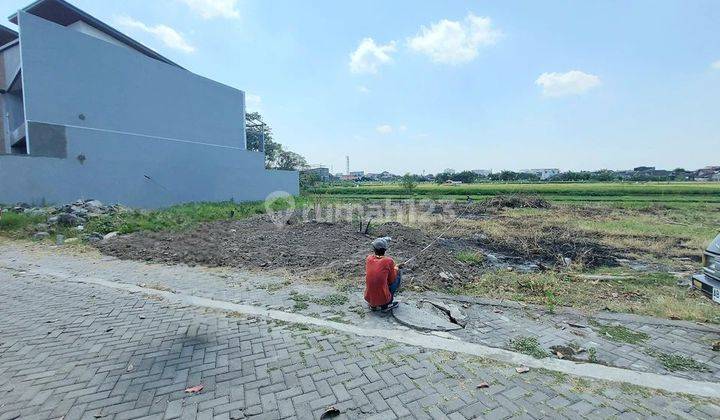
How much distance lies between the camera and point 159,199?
63.8ft

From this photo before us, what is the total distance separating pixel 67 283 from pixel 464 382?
670cm

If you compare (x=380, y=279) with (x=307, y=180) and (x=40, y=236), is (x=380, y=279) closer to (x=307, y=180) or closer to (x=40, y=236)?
(x=40, y=236)

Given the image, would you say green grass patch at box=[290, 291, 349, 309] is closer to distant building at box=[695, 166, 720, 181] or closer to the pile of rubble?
the pile of rubble

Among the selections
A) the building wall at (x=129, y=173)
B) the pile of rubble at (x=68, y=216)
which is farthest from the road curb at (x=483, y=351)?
the building wall at (x=129, y=173)

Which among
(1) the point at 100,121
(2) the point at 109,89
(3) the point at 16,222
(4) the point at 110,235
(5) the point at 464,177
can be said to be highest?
(2) the point at 109,89

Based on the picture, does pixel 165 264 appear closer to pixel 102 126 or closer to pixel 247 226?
pixel 247 226

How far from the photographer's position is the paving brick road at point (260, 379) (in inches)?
97.6

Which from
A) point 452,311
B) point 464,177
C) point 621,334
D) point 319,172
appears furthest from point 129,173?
point 464,177

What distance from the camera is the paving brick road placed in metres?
2.48

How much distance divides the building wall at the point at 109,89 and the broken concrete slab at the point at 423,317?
18.9 meters

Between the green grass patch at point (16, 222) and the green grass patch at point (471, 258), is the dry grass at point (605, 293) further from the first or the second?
the green grass patch at point (16, 222)

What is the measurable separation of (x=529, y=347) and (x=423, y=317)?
1223 millimetres

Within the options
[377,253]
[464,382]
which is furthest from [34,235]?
[464,382]

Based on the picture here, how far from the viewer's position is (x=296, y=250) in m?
8.39
